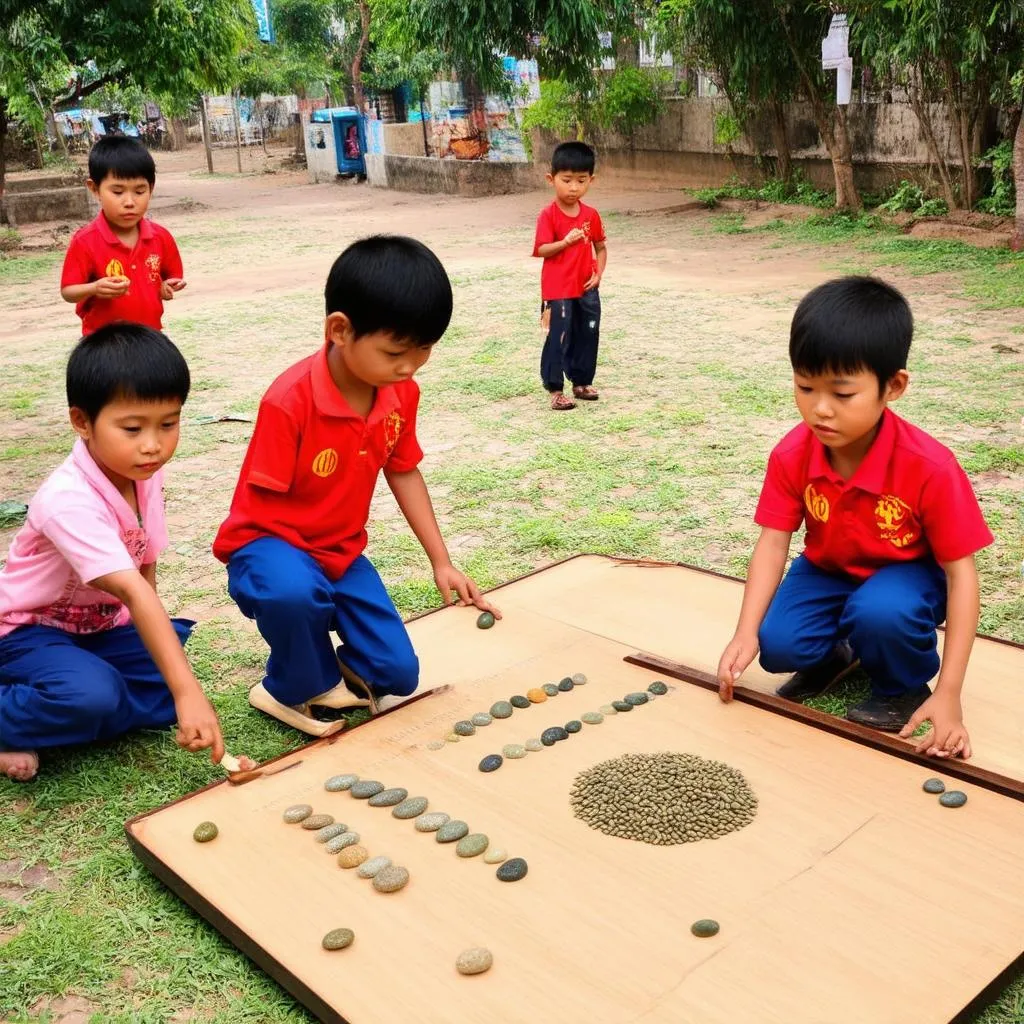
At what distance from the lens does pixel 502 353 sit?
716cm

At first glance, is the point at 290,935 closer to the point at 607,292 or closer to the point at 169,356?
the point at 169,356

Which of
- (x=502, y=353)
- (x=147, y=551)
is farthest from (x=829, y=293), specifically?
(x=502, y=353)

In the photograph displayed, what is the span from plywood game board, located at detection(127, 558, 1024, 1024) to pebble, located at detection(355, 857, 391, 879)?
2cm

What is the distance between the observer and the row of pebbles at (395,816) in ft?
7.16

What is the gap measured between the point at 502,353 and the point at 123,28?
6.45 m

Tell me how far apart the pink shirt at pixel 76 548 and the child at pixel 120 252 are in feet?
7.47

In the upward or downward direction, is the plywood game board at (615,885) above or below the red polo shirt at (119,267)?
below

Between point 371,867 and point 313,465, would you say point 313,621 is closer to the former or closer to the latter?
point 313,465

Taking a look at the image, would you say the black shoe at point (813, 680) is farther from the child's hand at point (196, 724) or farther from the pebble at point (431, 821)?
the child's hand at point (196, 724)

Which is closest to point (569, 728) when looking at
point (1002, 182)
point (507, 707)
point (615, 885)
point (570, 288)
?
point (507, 707)

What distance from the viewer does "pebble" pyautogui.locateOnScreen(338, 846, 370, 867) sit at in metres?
2.21

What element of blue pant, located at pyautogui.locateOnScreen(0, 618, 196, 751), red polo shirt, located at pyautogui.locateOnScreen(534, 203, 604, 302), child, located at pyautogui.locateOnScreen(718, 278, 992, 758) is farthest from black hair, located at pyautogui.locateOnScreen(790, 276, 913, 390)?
red polo shirt, located at pyautogui.locateOnScreen(534, 203, 604, 302)

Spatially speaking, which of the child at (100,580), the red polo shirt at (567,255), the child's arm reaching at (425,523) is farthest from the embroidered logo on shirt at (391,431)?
the red polo shirt at (567,255)

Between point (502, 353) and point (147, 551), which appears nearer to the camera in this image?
point (147, 551)
